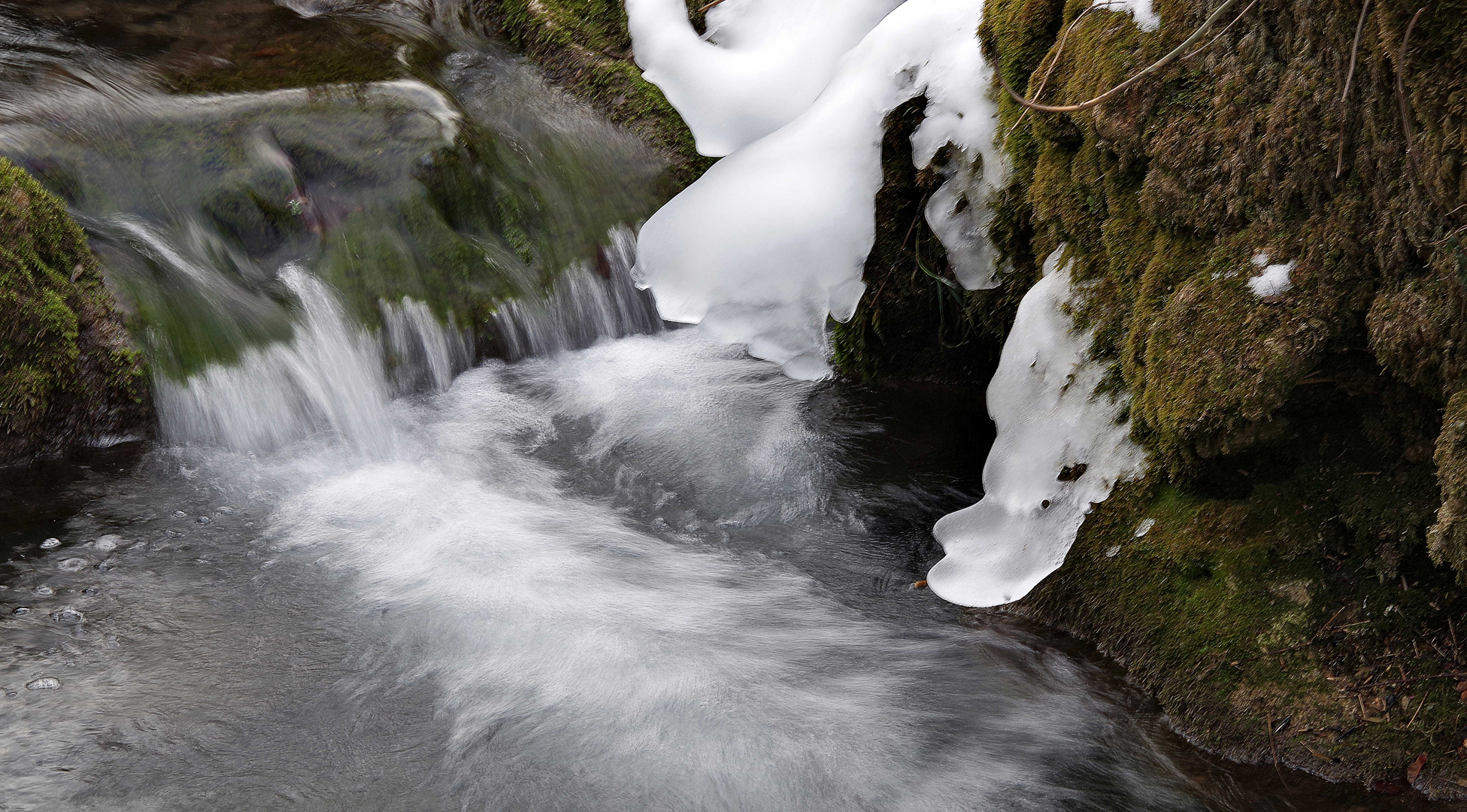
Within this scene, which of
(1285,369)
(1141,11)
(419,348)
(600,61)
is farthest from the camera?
(600,61)

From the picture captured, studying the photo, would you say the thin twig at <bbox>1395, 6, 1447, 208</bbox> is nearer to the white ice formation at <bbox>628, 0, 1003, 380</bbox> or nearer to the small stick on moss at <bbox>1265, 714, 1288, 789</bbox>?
the small stick on moss at <bbox>1265, 714, 1288, 789</bbox>

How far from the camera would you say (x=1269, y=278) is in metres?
2.47

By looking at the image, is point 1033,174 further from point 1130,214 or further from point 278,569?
point 278,569

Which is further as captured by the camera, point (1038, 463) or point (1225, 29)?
point (1038, 463)

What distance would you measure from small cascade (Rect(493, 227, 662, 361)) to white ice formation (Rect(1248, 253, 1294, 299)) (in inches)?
128

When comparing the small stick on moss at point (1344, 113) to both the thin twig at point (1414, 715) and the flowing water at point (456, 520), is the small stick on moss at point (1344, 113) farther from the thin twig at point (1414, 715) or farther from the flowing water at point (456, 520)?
the flowing water at point (456, 520)

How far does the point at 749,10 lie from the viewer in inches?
190

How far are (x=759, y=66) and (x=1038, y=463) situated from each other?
7.64 feet

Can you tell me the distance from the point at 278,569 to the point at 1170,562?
115 inches

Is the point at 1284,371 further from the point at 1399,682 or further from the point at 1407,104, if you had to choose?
the point at 1399,682

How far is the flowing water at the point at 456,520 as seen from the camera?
8.48ft

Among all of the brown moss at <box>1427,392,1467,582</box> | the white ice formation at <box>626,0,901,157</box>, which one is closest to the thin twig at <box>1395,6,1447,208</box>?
the brown moss at <box>1427,392,1467,582</box>

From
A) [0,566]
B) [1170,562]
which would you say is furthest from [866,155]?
[0,566]

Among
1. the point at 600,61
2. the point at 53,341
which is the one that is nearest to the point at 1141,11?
the point at 600,61
